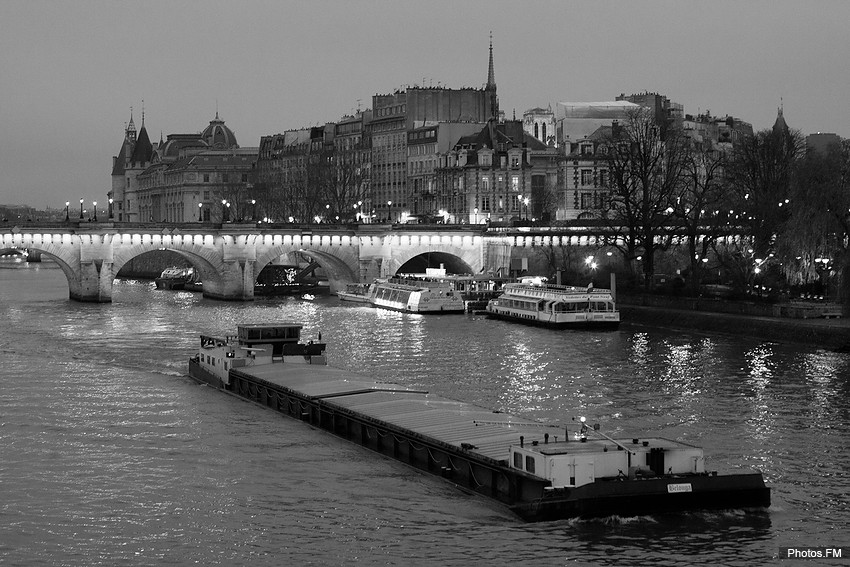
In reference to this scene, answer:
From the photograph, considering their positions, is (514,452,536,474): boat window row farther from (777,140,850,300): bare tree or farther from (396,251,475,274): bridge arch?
(396,251,475,274): bridge arch

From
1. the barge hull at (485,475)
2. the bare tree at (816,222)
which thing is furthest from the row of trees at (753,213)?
the barge hull at (485,475)

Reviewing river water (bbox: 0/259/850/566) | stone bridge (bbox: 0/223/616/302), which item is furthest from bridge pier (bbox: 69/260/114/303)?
river water (bbox: 0/259/850/566)

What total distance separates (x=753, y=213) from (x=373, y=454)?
159 ft

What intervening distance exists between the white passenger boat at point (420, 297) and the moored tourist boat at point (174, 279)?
79.4 feet

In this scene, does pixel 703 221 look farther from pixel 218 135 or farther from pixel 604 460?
pixel 218 135

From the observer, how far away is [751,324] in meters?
59.9

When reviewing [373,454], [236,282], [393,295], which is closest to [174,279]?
[236,282]

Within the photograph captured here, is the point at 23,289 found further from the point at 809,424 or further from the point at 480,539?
the point at 480,539

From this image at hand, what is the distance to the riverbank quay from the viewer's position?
54.7 metres

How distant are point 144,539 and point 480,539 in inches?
Result: 230

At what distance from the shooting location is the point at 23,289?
102m

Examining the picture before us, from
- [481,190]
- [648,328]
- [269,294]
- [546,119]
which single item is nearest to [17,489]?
[648,328]

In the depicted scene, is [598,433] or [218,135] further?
[218,135]

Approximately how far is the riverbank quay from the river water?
88cm
